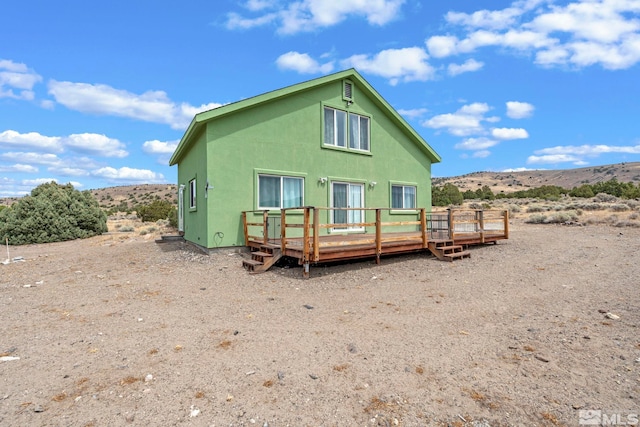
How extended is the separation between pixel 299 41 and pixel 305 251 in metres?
10.1

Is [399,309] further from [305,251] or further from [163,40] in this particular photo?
[163,40]

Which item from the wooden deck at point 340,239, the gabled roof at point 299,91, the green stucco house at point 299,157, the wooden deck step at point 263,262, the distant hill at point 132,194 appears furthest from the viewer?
the distant hill at point 132,194

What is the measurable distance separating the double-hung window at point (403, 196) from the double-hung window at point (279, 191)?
4.35 meters

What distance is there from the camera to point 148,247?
12.4 metres

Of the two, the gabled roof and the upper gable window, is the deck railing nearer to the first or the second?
the upper gable window

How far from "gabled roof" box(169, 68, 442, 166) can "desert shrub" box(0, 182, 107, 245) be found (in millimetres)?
6816

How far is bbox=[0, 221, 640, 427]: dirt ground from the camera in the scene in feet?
9.18

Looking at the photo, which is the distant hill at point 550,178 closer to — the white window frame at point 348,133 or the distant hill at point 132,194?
the distant hill at point 132,194

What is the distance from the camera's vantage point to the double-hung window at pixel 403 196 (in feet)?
44.4

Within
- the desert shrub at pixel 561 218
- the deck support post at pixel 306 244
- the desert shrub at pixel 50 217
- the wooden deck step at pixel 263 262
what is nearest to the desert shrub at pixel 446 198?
the desert shrub at pixel 561 218

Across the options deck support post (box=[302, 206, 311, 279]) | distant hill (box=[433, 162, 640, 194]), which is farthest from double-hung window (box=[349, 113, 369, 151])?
distant hill (box=[433, 162, 640, 194])

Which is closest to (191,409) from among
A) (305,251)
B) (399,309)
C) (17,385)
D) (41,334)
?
(17,385)

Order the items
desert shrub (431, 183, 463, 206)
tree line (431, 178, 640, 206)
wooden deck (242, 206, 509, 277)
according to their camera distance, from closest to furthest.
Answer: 1. wooden deck (242, 206, 509, 277)
2. tree line (431, 178, 640, 206)
3. desert shrub (431, 183, 463, 206)

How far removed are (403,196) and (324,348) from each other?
10721 mm
